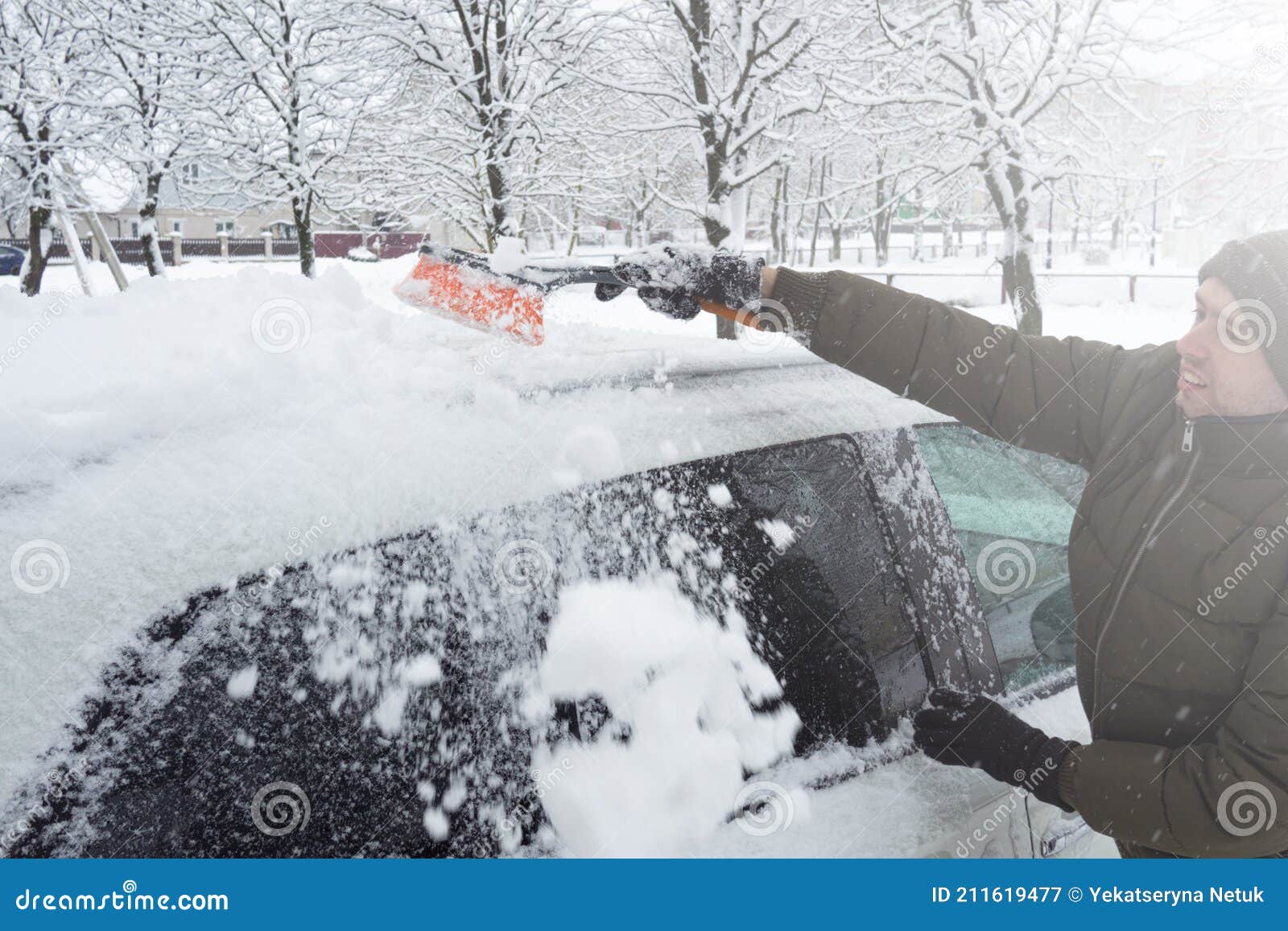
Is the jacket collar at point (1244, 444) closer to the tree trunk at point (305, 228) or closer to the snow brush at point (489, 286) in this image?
the snow brush at point (489, 286)

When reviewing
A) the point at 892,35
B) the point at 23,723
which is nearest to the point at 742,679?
the point at 23,723

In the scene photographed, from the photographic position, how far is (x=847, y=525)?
Answer: 5.17 ft

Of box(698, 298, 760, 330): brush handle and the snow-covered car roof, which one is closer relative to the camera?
the snow-covered car roof

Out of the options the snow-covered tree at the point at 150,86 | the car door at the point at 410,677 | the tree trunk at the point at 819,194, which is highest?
the snow-covered tree at the point at 150,86

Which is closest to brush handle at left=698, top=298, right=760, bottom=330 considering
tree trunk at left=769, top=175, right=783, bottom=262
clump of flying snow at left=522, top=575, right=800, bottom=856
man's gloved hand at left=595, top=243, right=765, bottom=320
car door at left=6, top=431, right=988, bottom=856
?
man's gloved hand at left=595, top=243, right=765, bottom=320

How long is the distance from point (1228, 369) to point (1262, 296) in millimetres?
117

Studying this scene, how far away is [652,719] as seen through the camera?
123 cm

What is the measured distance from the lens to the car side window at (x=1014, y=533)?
2025 millimetres

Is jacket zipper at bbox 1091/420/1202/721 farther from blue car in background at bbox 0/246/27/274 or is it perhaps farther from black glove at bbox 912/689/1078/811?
blue car in background at bbox 0/246/27/274

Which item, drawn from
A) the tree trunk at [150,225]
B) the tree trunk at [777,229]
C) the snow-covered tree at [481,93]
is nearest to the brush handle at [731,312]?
the snow-covered tree at [481,93]

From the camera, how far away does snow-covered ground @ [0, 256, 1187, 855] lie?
93 cm

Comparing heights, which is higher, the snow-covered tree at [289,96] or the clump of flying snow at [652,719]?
the snow-covered tree at [289,96]

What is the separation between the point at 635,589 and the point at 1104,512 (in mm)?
830

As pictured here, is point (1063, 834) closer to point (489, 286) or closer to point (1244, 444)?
point (1244, 444)
